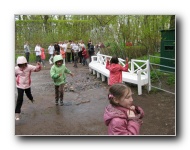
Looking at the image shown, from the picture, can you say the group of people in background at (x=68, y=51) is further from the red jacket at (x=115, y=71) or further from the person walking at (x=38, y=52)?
the red jacket at (x=115, y=71)

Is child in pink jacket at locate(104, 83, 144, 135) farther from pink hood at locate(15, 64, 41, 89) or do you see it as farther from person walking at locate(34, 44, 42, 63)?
person walking at locate(34, 44, 42, 63)

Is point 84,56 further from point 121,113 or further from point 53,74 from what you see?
point 121,113

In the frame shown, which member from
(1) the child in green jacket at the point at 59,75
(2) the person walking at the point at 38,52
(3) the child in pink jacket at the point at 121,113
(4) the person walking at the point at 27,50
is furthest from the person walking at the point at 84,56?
(3) the child in pink jacket at the point at 121,113

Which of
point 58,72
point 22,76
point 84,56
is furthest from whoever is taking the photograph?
point 84,56

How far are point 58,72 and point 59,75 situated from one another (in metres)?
0.06

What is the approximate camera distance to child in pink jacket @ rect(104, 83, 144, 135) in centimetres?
211

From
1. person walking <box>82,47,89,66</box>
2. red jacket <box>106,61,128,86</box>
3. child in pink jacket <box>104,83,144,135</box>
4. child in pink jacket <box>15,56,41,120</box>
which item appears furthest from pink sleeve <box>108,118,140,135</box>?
person walking <box>82,47,89,66</box>

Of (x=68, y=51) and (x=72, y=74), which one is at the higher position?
(x=68, y=51)

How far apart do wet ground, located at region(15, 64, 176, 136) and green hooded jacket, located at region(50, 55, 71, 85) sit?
13 cm

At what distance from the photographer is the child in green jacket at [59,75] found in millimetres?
3898

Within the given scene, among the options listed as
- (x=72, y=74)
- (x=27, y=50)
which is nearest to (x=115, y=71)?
(x=72, y=74)

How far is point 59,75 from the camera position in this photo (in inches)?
156

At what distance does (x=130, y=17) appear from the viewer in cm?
343
